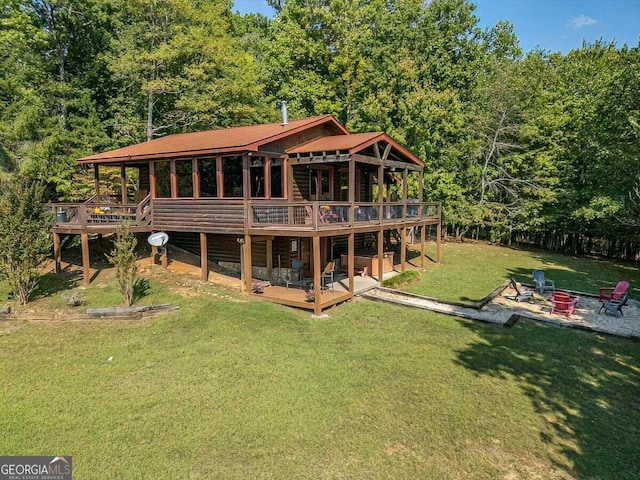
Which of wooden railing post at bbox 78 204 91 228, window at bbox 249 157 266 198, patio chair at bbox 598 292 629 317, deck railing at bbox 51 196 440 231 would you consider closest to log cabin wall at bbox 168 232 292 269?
window at bbox 249 157 266 198

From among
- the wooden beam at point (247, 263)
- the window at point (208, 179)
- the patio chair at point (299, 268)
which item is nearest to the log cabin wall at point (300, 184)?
the patio chair at point (299, 268)

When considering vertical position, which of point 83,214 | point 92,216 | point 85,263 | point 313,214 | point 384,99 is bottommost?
point 85,263

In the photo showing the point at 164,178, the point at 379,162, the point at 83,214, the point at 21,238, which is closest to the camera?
the point at 21,238

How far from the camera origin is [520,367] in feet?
27.0

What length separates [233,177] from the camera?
52.5 ft

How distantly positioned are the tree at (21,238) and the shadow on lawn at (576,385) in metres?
11.4

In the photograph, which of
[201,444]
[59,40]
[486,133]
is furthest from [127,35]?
[201,444]

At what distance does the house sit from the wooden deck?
0.03 m

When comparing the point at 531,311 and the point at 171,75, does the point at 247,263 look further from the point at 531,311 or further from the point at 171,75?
the point at 171,75

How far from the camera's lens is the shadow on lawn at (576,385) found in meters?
5.56

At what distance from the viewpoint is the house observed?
12531mm

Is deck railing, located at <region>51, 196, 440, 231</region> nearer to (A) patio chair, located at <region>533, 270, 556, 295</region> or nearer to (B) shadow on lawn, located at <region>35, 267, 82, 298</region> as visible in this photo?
(B) shadow on lawn, located at <region>35, 267, 82, 298</region>

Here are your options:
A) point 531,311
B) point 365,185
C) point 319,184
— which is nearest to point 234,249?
point 319,184

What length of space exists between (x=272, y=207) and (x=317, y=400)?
6.96m
